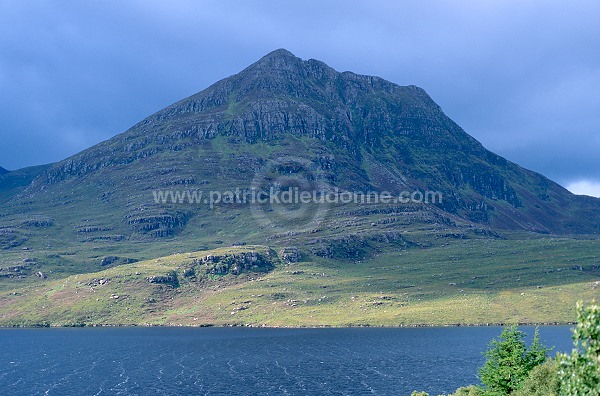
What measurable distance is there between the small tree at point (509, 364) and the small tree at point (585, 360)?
159 feet

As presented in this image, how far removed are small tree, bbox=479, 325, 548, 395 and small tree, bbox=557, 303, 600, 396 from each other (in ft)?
159

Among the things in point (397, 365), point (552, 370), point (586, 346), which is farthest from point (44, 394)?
point (586, 346)

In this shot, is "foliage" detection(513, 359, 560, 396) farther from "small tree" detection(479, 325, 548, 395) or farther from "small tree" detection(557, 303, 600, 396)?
"small tree" detection(557, 303, 600, 396)

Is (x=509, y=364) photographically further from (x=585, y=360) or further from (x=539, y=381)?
(x=585, y=360)

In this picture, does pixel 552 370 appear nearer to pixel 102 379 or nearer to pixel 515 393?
pixel 515 393

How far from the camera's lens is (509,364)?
75875mm

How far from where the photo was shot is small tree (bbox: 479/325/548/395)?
2906 inches

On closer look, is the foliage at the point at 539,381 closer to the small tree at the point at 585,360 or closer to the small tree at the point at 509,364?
the small tree at the point at 509,364

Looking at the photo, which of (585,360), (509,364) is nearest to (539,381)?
(509,364)

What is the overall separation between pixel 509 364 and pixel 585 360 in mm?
52711

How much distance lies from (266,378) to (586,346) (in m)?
151

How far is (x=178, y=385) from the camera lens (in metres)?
162

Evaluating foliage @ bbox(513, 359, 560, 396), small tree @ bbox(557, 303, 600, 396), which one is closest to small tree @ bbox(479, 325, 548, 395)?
foliage @ bbox(513, 359, 560, 396)

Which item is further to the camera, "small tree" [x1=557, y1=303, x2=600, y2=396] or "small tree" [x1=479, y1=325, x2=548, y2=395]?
"small tree" [x1=479, y1=325, x2=548, y2=395]
